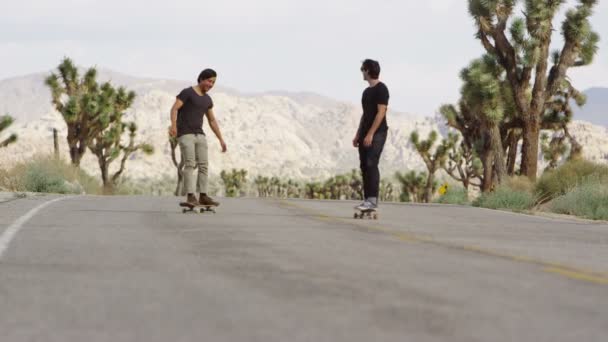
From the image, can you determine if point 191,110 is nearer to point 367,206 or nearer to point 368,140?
point 368,140

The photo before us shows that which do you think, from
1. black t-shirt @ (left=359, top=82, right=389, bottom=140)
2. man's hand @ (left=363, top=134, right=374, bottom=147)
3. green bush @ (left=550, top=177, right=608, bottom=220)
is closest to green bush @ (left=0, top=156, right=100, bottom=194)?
green bush @ (left=550, top=177, right=608, bottom=220)

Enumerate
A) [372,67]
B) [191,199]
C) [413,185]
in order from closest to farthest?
[372,67] → [191,199] → [413,185]

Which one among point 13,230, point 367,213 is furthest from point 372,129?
point 13,230

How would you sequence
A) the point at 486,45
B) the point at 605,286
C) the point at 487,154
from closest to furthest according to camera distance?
the point at 605,286
the point at 486,45
the point at 487,154

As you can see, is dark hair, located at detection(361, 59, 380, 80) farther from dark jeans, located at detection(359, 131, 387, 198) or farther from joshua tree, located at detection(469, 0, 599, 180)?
joshua tree, located at detection(469, 0, 599, 180)

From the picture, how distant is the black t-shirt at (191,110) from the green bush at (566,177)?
10.9m

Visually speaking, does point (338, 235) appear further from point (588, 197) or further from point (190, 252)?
point (588, 197)

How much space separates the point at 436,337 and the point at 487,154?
135 ft

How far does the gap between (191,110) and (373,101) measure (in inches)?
113

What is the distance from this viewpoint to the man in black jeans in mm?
14461

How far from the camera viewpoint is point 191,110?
15.2m

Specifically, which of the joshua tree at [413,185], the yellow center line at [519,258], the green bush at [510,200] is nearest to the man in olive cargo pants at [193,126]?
the yellow center line at [519,258]

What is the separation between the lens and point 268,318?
17.5 ft

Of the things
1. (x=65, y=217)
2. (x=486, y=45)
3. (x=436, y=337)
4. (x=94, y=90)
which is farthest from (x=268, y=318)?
(x=94, y=90)
